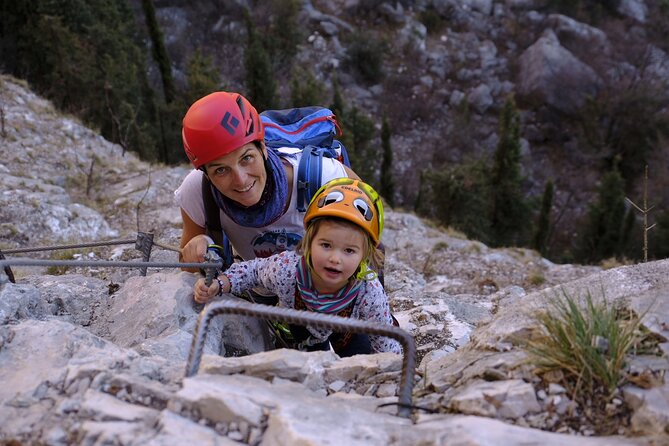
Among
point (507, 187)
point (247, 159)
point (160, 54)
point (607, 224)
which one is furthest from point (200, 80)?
point (247, 159)

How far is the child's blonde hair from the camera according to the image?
2.69 m

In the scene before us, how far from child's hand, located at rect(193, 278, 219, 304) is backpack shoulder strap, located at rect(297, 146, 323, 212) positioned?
0.66 m

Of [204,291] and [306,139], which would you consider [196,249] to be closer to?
[204,291]

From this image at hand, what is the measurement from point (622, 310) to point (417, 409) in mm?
908

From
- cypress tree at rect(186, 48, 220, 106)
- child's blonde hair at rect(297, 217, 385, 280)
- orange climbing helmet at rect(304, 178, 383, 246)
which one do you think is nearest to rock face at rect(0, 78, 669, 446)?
child's blonde hair at rect(297, 217, 385, 280)

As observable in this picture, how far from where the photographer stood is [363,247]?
2752mm

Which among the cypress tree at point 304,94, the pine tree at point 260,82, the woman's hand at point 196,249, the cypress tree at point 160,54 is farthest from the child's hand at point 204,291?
the cypress tree at point 160,54

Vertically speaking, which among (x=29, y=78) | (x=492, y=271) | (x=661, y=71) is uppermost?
(x=661, y=71)

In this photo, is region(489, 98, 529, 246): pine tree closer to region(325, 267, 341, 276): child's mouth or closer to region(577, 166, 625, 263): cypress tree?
region(577, 166, 625, 263): cypress tree

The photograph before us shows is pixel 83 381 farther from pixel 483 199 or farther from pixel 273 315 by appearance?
pixel 483 199

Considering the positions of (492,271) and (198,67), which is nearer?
(492,271)

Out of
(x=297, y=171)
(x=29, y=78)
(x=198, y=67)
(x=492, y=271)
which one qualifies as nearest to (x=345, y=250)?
(x=297, y=171)

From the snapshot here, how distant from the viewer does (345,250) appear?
272 centimetres

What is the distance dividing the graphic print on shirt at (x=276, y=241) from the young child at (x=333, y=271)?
23 cm
